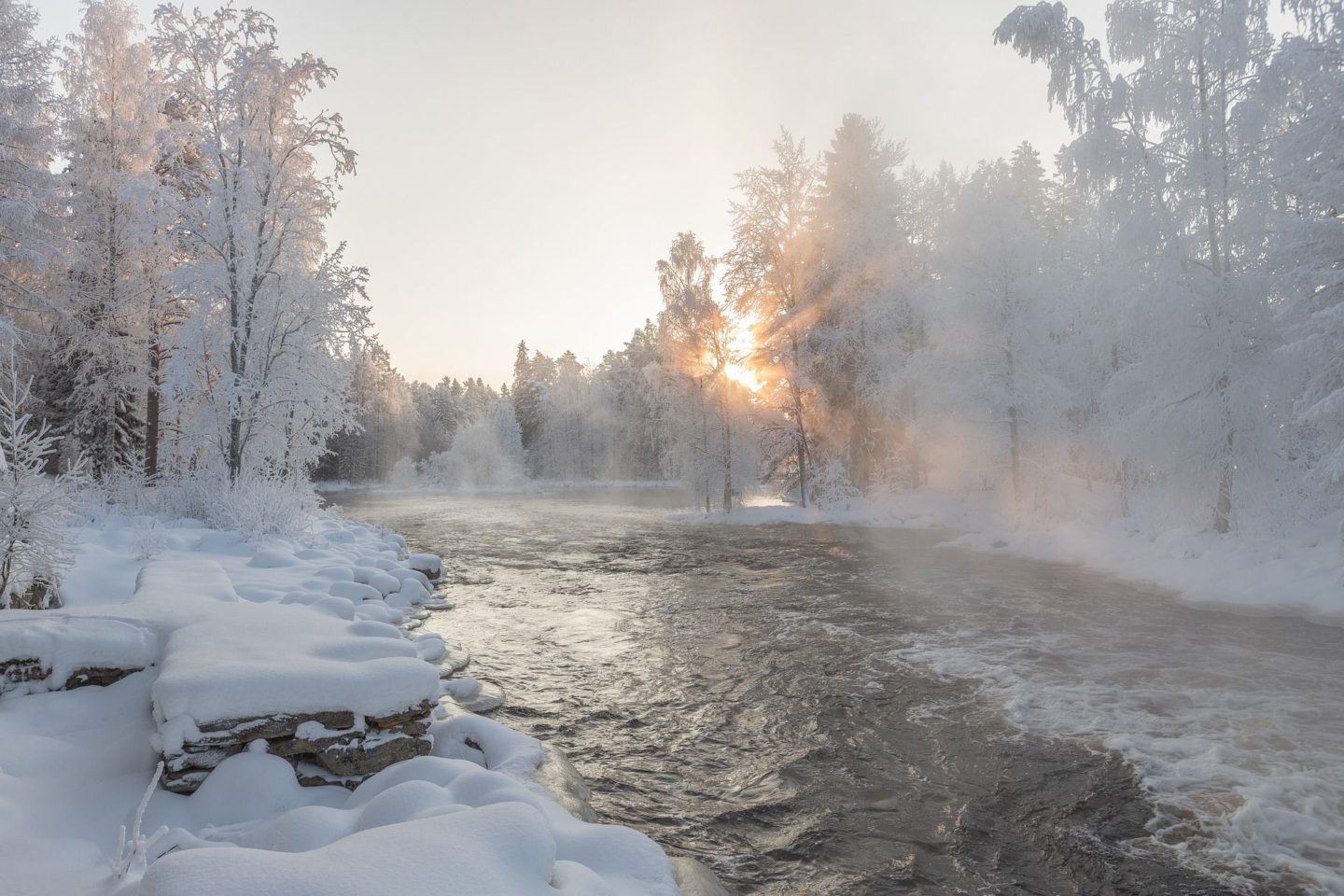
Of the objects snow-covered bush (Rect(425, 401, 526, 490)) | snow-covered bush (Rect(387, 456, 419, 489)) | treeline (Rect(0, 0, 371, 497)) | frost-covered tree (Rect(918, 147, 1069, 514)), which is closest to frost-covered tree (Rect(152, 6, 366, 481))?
treeline (Rect(0, 0, 371, 497))

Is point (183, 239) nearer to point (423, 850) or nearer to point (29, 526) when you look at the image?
point (29, 526)

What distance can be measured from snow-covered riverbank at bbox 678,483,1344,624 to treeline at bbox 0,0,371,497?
16821 millimetres

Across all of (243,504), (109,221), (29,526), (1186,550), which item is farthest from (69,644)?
(109,221)

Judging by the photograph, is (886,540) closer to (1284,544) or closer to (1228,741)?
(1284,544)

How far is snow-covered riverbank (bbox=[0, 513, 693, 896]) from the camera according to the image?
256cm

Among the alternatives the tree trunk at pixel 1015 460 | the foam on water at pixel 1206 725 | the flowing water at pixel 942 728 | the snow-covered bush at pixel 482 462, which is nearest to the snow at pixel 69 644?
the flowing water at pixel 942 728

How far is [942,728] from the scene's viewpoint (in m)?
5.95

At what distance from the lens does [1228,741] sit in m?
5.52

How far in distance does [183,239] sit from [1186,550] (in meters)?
21.3

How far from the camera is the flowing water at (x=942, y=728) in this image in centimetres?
411

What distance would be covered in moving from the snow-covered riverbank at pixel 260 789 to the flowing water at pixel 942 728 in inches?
44.0

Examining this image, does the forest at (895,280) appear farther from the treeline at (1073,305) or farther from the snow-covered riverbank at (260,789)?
the snow-covered riverbank at (260,789)

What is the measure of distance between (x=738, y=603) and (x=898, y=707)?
4.85 metres

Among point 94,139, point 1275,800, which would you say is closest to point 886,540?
point 1275,800
